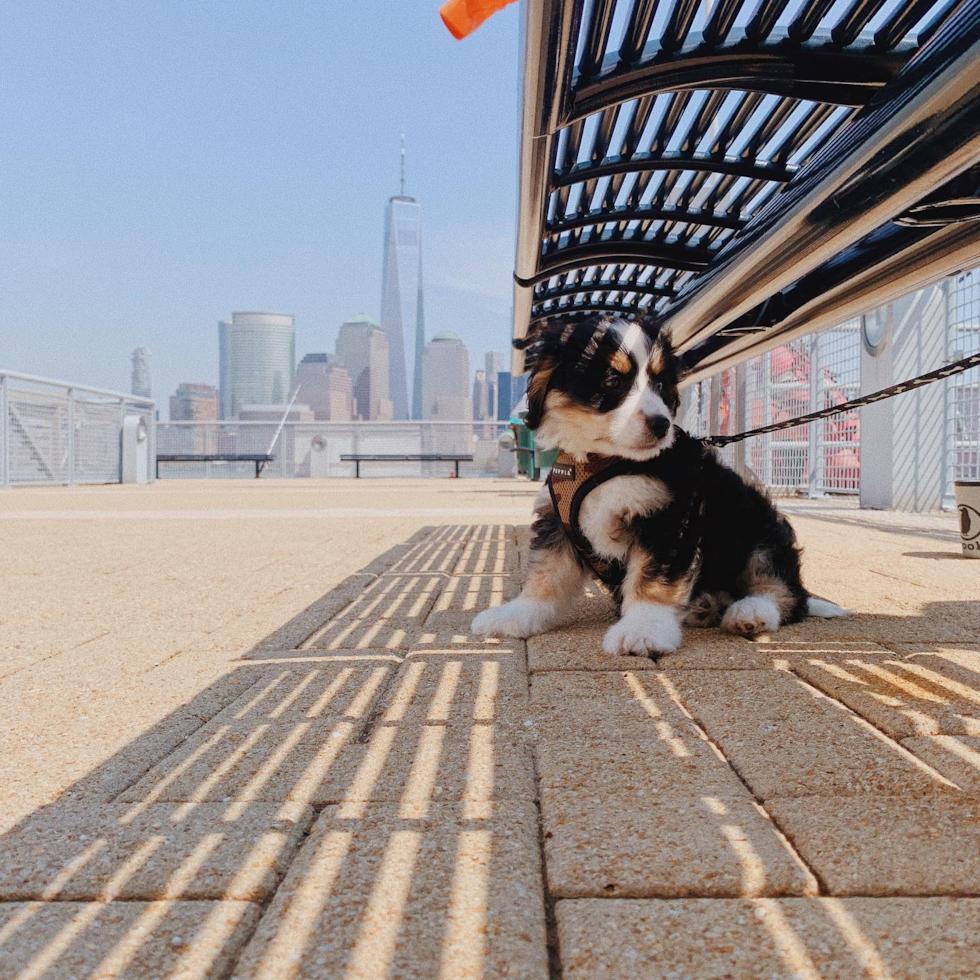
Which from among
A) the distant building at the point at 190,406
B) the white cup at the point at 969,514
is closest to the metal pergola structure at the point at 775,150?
the white cup at the point at 969,514

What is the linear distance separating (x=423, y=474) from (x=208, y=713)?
80.3 feet

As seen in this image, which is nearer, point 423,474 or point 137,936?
point 137,936

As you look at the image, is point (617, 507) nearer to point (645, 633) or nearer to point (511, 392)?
point (645, 633)

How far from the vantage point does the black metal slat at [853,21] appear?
1.67m

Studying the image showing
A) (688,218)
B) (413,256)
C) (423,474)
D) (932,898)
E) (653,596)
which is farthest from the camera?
(413,256)

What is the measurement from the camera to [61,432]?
16.6 metres

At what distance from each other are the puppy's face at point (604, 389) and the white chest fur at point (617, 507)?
10 centimetres

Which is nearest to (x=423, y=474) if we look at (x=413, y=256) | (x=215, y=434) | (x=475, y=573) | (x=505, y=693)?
(x=215, y=434)

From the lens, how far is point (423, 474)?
1031 inches

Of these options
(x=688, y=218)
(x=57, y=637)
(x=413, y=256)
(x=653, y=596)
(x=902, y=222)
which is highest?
(x=413, y=256)

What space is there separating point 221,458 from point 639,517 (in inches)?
961

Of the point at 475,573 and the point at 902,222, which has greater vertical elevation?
the point at 902,222

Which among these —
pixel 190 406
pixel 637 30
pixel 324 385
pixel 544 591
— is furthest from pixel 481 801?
pixel 324 385

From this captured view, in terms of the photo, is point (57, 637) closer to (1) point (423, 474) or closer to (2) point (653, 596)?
(2) point (653, 596)
